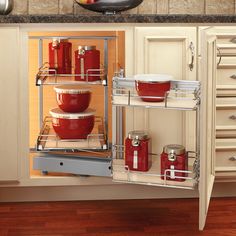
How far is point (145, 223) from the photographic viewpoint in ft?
9.63

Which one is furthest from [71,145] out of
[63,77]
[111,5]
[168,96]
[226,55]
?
[226,55]

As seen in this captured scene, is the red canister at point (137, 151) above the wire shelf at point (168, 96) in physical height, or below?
below

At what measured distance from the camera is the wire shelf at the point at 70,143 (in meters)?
3.11

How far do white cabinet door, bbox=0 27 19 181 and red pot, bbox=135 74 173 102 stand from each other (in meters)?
0.64

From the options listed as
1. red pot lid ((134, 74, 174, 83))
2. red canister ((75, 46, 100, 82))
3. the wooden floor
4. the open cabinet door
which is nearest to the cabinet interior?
red canister ((75, 46, 100, 82))

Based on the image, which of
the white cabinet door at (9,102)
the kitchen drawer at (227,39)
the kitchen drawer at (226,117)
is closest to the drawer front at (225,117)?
the kitchen drawer at (226,117)

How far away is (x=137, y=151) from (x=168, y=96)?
293 mm

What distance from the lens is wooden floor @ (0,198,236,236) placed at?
2.83 metres

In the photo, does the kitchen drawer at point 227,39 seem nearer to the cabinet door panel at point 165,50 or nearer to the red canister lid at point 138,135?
the cabinet door panel at point 165,50

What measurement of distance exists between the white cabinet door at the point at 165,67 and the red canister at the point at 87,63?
0.22 metres

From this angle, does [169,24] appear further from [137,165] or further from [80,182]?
[80,182]

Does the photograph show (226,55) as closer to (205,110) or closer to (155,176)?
(205,110)

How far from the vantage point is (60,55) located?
316cm

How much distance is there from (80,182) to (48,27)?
787 mm
